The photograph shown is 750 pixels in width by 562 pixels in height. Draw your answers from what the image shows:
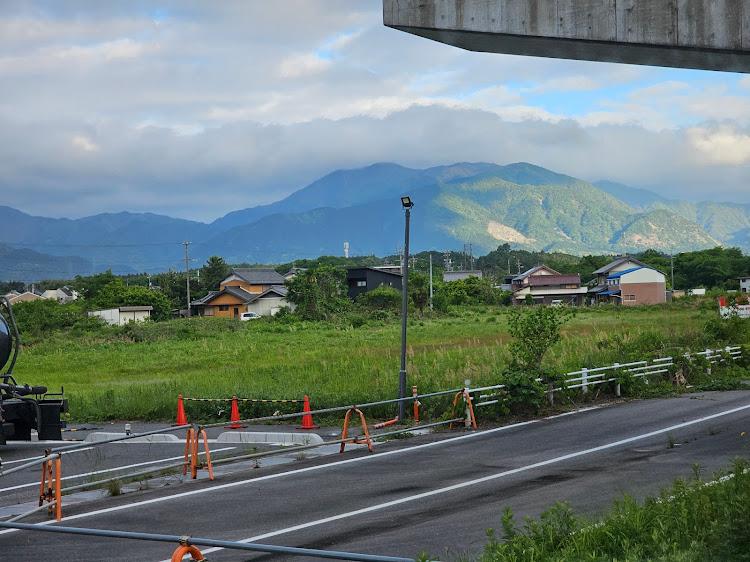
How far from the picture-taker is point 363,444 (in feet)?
55.6

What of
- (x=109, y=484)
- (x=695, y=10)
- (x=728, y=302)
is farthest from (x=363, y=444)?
(x=728, y=302)

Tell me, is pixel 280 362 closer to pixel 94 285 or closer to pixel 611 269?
pixel 94 285

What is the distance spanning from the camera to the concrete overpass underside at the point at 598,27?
920 centimetres

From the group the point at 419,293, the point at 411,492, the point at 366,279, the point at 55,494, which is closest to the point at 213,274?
the point at 366,279

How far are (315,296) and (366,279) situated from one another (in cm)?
3283

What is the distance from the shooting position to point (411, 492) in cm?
1198

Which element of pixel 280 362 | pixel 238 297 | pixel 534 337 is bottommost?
pixel 280 362

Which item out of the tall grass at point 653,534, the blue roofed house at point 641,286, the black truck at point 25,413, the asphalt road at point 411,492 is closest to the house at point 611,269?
the blue roofed house at point 641,286

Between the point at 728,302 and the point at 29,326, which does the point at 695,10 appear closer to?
the point at 728,302

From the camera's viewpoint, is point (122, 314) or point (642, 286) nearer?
point (122, 314)

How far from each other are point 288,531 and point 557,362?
1849cm

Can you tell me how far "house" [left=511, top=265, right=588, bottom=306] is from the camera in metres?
111

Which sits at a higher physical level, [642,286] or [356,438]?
[642,286]

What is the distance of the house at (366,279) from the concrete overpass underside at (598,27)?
9556 cm
